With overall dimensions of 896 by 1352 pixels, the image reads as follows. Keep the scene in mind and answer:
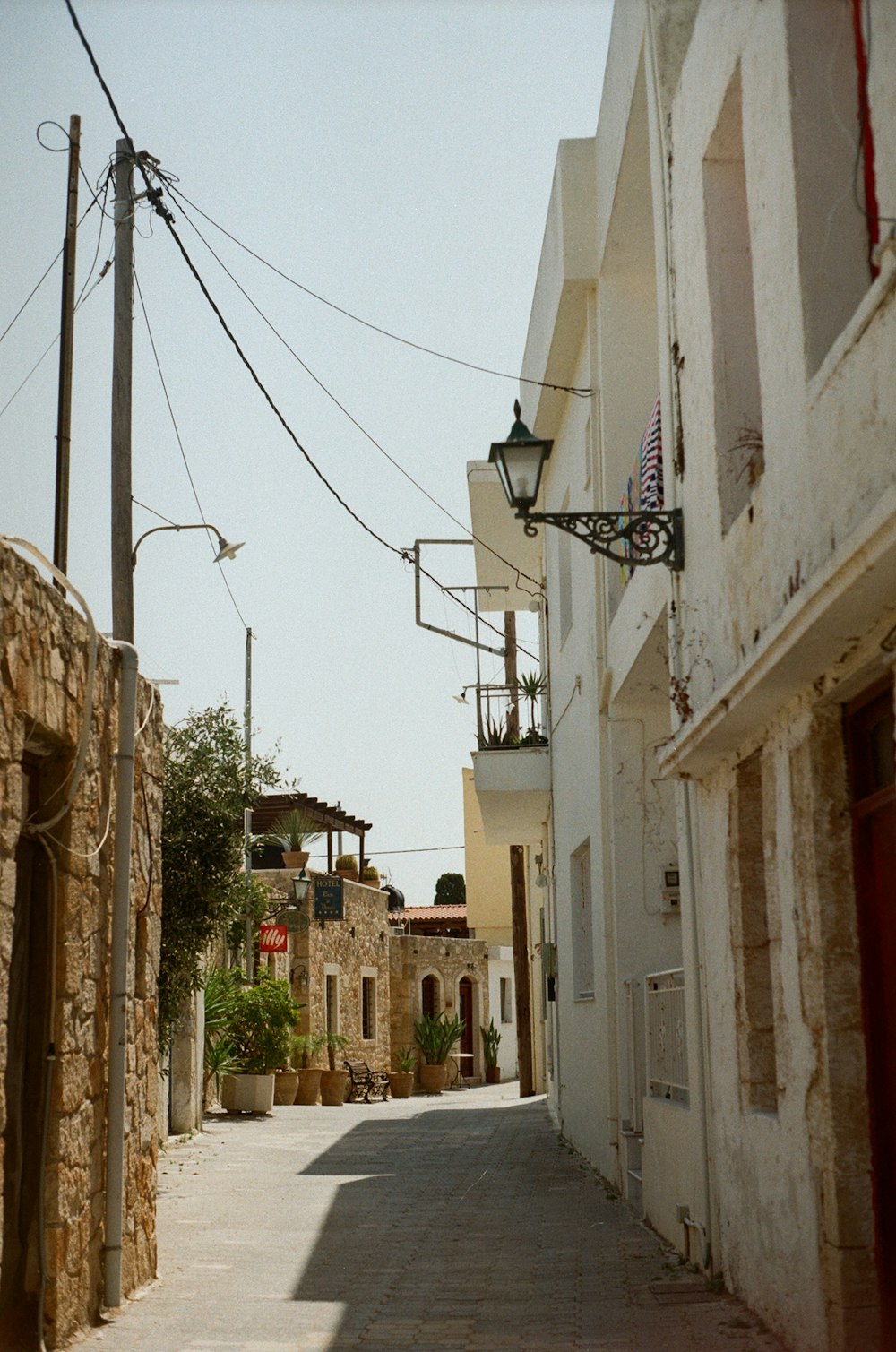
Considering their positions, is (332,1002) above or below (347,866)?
below

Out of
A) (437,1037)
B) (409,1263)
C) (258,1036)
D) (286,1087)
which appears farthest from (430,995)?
(409,1263)

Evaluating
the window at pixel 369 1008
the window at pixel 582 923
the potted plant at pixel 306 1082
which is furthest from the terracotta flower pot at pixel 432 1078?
the window at pixel 582 923

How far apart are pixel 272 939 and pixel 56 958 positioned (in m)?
17.9

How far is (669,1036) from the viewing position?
8523mm

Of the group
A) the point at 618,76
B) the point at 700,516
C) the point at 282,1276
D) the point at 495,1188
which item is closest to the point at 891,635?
the point at 700,516

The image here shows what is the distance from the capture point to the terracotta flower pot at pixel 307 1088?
2220 cm

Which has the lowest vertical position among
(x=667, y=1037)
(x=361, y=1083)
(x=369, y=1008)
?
(x=361, y=1083)

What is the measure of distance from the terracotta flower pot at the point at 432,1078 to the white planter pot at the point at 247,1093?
8.72 m

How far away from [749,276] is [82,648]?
3.52 metres

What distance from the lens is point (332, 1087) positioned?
2256cm

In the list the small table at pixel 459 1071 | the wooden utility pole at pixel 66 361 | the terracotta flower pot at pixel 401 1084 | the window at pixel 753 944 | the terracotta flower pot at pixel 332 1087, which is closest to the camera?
the window at pixel 753 944

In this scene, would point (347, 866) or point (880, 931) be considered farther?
point (347, 866)

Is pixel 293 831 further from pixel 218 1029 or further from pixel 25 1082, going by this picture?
pixel 25 1082

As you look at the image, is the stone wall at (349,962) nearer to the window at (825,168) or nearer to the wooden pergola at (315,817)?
the wooden pergola at (315,817)
